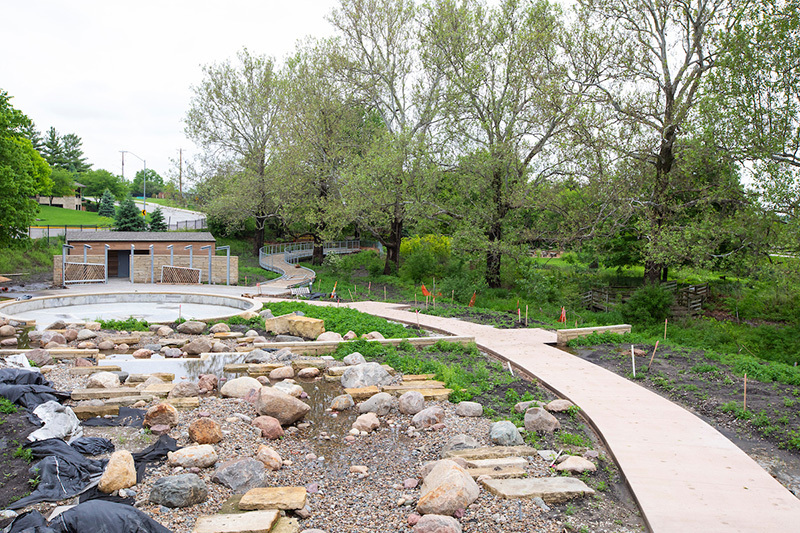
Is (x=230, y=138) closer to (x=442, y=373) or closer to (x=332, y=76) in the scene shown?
(x=332, y=76)

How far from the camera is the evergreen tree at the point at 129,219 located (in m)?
42.5

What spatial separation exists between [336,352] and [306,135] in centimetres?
1979

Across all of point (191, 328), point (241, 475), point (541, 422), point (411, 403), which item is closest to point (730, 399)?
point (541, 422)

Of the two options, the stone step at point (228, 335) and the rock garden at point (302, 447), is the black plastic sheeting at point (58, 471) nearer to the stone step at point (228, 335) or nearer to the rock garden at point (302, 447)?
the rock garden at point (302, 447)

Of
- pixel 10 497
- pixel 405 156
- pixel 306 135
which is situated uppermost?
pixel 306 135

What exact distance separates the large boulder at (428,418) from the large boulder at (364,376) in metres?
1.86

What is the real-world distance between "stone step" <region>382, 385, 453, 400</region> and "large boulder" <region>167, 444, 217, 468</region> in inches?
138

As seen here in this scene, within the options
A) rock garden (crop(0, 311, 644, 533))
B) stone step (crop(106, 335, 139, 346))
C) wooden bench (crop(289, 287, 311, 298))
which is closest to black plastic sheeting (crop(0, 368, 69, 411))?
rock garden (crop(0, 311, 644, 533))

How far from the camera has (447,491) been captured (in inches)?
218

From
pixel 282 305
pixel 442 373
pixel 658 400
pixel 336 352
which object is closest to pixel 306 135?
pixel 282 305

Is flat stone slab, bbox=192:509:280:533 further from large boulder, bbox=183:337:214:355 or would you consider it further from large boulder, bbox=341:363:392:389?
large boulder, bbox=183:337:214:355

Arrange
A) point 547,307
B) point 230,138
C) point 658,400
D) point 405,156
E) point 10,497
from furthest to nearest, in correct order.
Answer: point 230,138, point 405,156, point 547,307, point 658,400, point 10,497

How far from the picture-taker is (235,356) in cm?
1195

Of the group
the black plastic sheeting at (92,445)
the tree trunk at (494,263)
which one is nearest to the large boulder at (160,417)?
the black plastic sheeting at (92,445)
